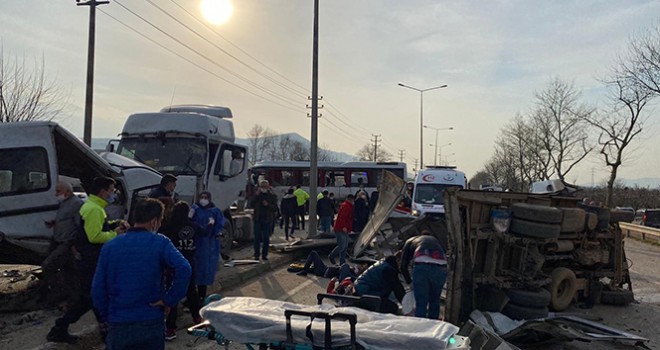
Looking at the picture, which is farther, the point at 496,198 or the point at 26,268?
the point at 26,268

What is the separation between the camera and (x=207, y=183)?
35.3 ft

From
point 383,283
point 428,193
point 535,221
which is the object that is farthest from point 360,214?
point 383,283

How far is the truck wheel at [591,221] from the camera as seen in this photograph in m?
8.33

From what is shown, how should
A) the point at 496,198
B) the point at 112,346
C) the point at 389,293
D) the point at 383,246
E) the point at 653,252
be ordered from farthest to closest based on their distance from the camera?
the point at 653,252 → the point at 383,246 → the point at 496,198 → the point at 389,293 → the point at 112,346

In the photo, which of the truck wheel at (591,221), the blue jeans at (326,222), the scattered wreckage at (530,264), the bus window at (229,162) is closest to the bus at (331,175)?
the blue jeans at (326,222)

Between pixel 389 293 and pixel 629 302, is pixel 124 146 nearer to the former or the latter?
pixel 389 293

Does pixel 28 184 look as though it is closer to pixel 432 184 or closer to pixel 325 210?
pixel 325 210

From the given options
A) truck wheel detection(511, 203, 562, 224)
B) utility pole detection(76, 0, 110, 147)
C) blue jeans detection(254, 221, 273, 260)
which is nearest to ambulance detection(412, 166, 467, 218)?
blue jeans detection(254, 221, 273, 260)

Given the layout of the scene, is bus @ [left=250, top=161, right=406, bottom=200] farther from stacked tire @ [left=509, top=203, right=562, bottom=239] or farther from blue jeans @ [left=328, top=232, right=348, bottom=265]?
stacked tire @ [left=509, top=203, right=562, bottom=239]

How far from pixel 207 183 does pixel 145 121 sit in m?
2.09

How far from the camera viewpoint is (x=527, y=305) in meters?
6.89

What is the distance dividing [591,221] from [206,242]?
20.8ft

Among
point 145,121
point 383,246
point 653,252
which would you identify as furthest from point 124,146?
point 653,252

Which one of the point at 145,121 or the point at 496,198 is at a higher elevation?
the point at 145,121
